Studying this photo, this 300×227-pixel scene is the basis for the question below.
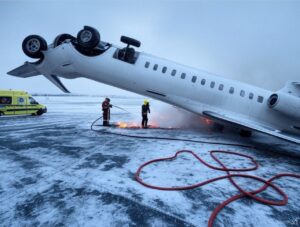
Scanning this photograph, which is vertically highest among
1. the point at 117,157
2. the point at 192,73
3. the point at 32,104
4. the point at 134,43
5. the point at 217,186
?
the point at 134,43

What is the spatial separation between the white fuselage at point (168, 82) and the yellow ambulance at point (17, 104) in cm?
722

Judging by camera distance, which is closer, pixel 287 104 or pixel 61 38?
pixel 287 104

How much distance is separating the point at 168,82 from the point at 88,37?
4.30 metres

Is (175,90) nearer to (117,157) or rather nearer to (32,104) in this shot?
(117,157)

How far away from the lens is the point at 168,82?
30.3 ft

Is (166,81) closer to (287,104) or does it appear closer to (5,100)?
(287,104)

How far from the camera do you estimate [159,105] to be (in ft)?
49.9

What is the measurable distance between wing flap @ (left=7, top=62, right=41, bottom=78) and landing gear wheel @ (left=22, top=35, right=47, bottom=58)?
2.63ft

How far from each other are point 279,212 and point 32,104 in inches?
697

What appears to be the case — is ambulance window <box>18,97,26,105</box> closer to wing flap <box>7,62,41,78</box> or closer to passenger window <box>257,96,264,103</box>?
wing flap <box>7,62,41,78</box>

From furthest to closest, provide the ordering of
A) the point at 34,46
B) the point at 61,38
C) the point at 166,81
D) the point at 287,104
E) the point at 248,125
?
the point at 166,81 → the point at 61,38 → the point at 287,104 → the point at 34,46 → the point at 248,125

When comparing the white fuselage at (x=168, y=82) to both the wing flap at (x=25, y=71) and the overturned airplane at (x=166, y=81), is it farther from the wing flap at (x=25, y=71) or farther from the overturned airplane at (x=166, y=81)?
the wing flap at (x=25, y=71)

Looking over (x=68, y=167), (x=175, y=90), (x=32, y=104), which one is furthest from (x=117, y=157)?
(x=32, y=104)

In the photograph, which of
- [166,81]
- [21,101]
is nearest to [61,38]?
[166,81]
